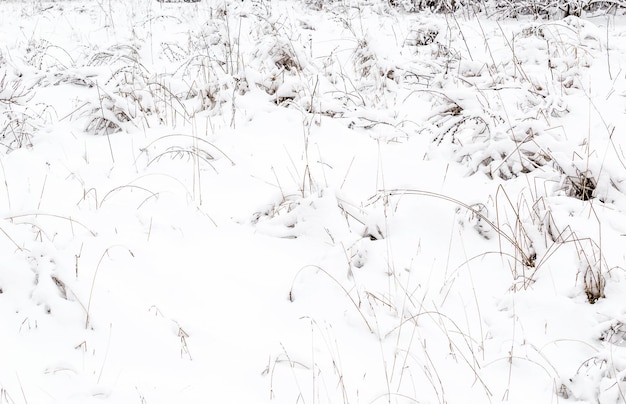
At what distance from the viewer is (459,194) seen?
2.87m

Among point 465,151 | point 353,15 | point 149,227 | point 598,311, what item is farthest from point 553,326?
point 353,15

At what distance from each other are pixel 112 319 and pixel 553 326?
5.20ft

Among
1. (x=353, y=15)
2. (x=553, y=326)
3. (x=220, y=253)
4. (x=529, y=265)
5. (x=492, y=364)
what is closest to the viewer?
(x=492, y=364)

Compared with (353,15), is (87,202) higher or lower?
lower

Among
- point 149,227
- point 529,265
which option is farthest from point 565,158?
point 149,227

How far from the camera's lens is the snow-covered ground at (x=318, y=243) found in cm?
179

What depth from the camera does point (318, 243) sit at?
2.55 metres

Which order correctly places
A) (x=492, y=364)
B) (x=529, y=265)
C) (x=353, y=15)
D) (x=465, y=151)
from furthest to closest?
(x=353, y=15), (x=465, y=151), (x=529, y=265), (x=492, y=364)

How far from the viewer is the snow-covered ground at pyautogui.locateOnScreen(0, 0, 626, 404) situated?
1.79 meters

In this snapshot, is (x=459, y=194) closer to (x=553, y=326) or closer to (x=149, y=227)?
(x=553, y=326)

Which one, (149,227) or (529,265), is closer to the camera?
(529,265)

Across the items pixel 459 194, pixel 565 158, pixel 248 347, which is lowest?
pixel 248 347

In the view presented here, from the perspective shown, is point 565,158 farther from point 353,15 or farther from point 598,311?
point 353,15

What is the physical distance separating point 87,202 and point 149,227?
1.62ft
